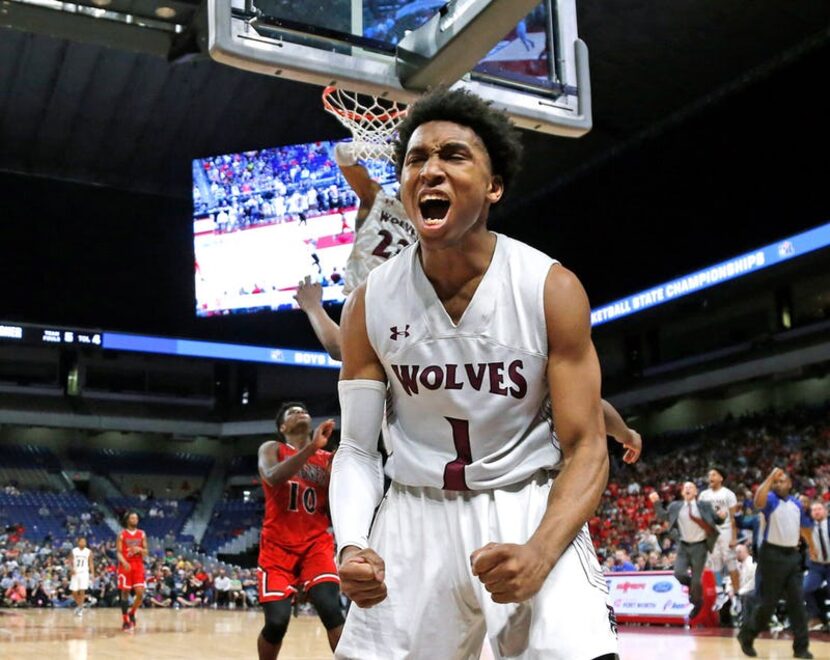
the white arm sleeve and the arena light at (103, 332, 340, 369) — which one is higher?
the arena light at (103, 332, 340, 369)

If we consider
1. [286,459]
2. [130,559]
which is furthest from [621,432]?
[130,559]

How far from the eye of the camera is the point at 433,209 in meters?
2.35

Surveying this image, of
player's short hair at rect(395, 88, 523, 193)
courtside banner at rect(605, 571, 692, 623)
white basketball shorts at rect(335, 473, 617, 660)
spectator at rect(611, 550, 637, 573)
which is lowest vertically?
courtside banner at rect(605, 571, 692, 623)

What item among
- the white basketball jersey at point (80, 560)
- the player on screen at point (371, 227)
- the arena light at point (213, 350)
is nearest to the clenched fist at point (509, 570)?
the player on screen at point (371, 227)

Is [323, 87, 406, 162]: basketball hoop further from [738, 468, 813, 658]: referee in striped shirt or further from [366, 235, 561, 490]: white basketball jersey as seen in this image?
[738, 468, 813, 658]: referee in striped shirt

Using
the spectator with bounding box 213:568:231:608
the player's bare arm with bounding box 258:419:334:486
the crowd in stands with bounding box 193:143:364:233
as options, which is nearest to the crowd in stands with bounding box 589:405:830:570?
the spectator with bounding box 213:568:231:608

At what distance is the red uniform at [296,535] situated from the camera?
6215mm

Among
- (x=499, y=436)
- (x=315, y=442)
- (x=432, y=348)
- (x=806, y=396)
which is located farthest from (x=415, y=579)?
(x=806, y=396)

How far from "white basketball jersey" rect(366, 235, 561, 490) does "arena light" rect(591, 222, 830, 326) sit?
17.6 m

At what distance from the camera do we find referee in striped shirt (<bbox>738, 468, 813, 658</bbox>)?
351 inches

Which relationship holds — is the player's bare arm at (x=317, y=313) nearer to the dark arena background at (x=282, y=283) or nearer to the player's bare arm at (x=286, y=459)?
the player's bare arm at (x=286, y=459)

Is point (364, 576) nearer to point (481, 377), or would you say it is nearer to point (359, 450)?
point (359, 450)

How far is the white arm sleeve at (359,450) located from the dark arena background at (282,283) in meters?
9.49

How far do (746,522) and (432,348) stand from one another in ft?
36.5
